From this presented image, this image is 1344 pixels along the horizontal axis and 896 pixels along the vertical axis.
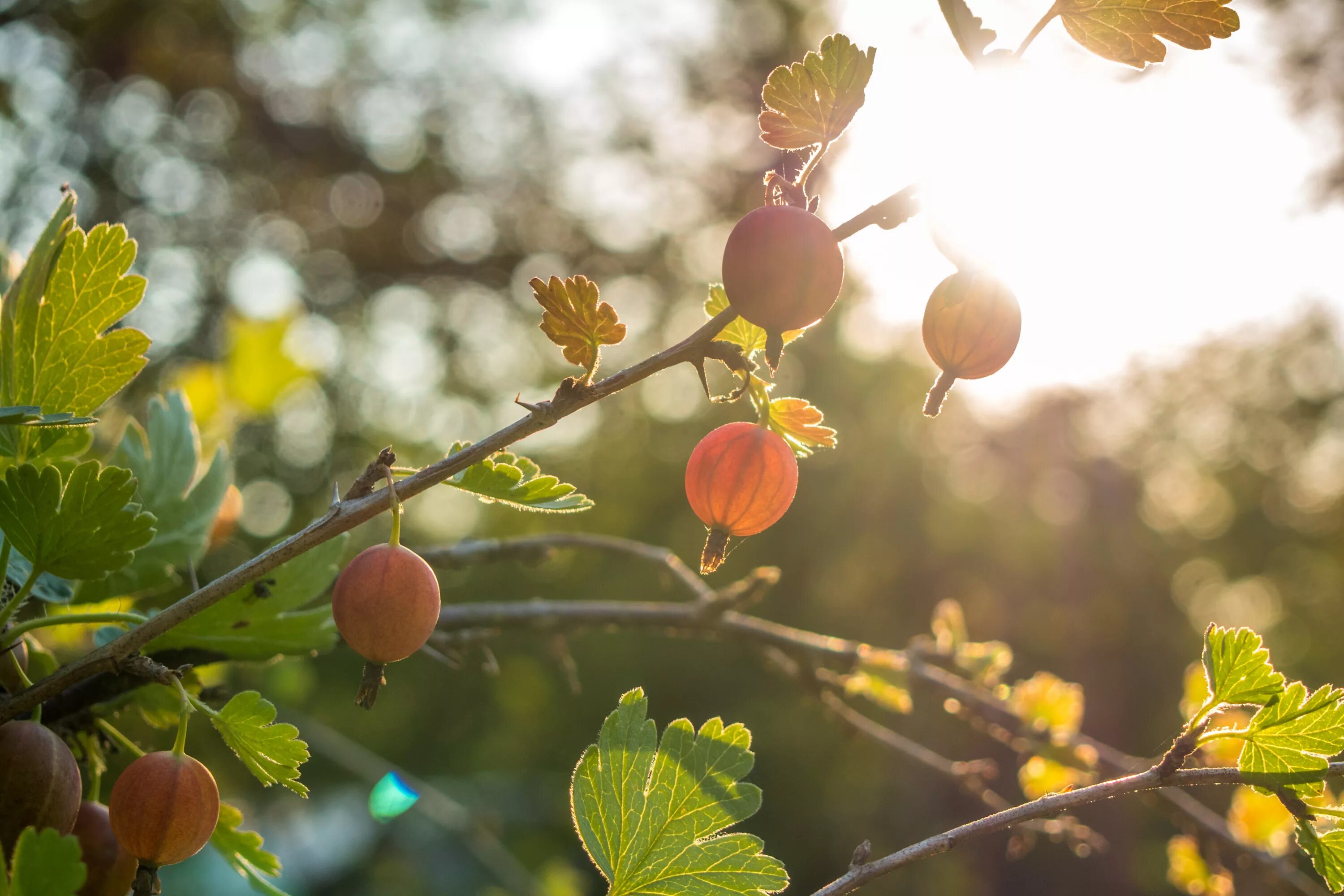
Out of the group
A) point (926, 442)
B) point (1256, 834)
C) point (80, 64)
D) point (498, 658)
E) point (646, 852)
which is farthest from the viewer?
point (926, 442)

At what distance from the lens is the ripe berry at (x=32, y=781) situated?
2.53ft

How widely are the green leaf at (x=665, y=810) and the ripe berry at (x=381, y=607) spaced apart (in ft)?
0.75

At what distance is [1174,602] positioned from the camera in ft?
34.1

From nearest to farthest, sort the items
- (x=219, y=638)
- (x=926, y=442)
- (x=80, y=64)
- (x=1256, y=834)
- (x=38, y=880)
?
(x=38, y=880)
(x=219, y=638)
(x=1256, y=834)
(x=80, y=64)
(x=926, y=442)

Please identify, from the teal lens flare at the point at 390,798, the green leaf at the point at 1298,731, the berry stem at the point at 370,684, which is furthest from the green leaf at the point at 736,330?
the teal lens flare at the point at 390,798

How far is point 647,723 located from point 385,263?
13.9m

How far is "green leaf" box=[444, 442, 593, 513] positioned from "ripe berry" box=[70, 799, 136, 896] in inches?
21.6

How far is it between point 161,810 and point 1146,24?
1.10m

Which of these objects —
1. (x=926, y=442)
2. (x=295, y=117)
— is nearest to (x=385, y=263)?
(x=295, y=117)

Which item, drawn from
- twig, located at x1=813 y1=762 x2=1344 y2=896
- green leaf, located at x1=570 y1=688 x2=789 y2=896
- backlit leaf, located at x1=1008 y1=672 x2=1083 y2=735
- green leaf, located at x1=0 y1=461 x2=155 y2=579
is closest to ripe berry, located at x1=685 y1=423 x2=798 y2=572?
green leaf, located at x1=570 y1=688 x2=789 y2=896

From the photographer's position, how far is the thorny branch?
2.25 feet

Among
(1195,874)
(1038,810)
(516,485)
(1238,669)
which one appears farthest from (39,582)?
(1195,874)

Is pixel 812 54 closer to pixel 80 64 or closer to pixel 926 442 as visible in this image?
pixel 926 442

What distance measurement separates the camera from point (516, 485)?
802mm
